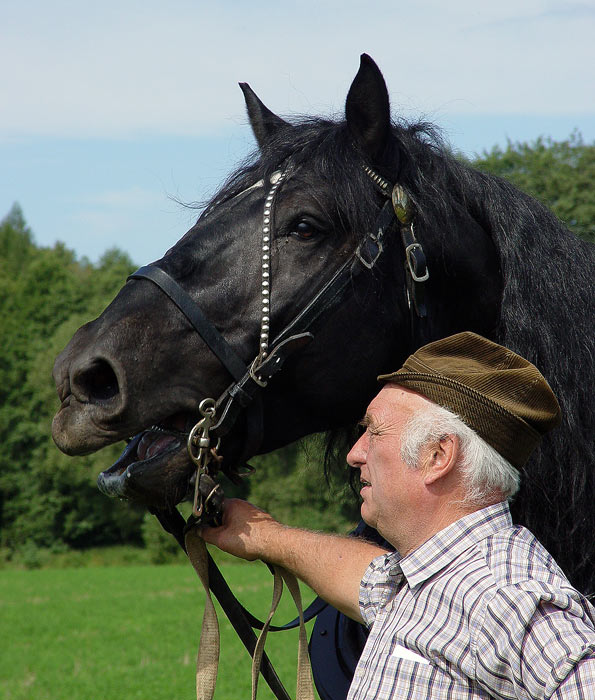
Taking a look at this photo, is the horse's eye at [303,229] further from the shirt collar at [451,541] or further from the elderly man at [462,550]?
the shirt collar at [451,541]

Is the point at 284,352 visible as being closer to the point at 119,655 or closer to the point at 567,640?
the point at 567,640

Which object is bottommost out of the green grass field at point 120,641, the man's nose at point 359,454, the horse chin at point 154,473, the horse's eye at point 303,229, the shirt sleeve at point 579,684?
the green grass field at point 120,641

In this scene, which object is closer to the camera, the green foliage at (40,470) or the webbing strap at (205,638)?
the webbing strap at (205,638)

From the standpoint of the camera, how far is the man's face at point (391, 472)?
2.14 meters

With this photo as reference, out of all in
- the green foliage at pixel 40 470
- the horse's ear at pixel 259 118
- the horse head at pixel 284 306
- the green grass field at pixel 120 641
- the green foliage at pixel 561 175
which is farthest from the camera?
the green foliage at pixel 40 470

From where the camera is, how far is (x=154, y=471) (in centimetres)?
248

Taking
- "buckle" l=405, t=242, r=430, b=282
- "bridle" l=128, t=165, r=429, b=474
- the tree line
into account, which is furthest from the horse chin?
the tree line

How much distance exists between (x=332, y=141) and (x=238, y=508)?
47.3 inches

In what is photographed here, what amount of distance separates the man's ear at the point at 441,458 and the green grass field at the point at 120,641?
7.49 meters

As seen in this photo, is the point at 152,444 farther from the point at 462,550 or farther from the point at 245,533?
the point at 462,550

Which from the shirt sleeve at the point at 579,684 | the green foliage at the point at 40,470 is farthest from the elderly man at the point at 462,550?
the green foliage at the point at 40,470

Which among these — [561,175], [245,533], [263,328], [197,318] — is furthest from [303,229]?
[561,175]

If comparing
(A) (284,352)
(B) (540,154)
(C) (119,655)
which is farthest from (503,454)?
(C) (119,655)

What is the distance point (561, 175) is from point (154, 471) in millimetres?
5447
